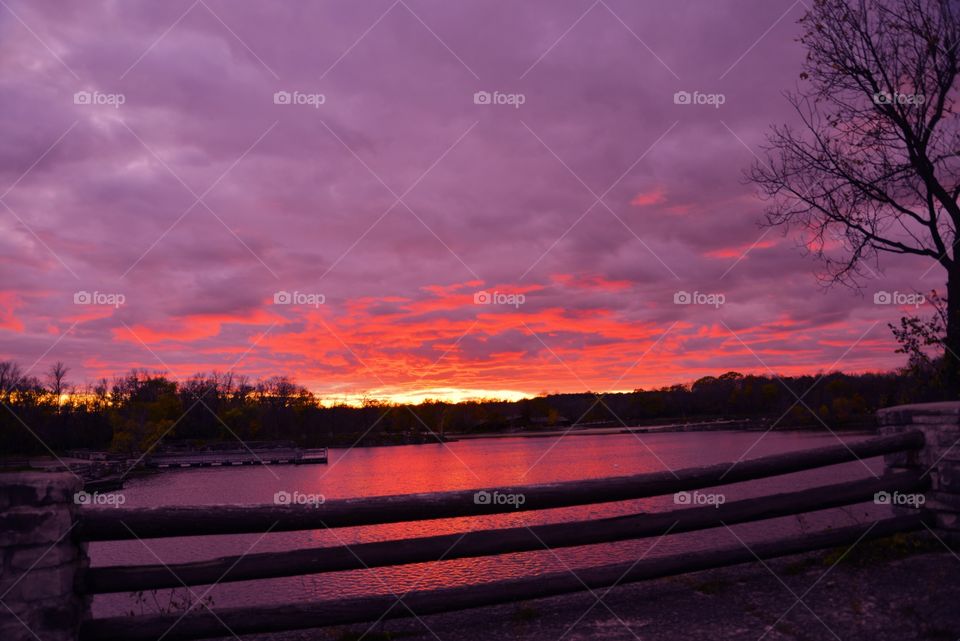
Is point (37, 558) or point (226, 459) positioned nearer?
point (37, 558)

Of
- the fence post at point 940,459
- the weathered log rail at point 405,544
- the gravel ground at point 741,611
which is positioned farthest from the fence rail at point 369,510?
the fence post at point 940,459

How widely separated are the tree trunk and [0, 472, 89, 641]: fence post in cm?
1263

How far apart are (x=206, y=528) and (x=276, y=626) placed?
0.97 m

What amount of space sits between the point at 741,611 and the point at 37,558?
5.57m

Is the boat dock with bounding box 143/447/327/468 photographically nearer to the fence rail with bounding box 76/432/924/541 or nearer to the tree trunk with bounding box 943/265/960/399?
the tree trunk with bounding box 943/265/960/399

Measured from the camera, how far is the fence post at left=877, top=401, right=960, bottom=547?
6746 mm

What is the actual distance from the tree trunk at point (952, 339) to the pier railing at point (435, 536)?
15.4 feet

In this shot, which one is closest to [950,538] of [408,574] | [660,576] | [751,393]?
[660,576]

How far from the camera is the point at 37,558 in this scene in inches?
174

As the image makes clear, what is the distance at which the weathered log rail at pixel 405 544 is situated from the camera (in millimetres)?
4895

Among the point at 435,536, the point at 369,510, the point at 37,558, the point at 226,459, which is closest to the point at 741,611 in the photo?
the point at 435,536

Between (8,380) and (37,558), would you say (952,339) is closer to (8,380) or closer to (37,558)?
(37,558)

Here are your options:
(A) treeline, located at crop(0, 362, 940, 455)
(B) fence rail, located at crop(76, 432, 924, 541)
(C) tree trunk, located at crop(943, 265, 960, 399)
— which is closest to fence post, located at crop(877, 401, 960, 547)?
(B) fence rail, located at crop(76, 432, 924, 541)

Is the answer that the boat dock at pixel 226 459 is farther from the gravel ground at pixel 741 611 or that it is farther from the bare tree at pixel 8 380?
the gravel ground at pixel 741 611
